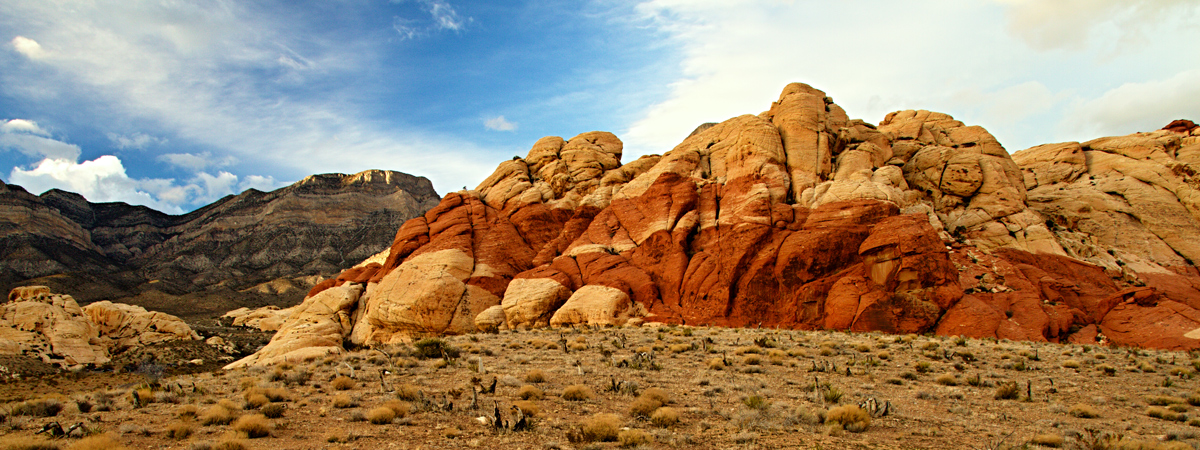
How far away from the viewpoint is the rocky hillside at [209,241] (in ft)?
A: 320

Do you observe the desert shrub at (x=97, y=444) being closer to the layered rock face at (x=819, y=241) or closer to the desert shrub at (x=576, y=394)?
the desert shrub at (x=576, y=394)

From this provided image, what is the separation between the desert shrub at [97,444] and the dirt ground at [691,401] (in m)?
0.71

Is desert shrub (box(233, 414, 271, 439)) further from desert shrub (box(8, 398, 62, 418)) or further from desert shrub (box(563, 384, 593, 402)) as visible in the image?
desert shrub (box(563, 384, 593, 402))

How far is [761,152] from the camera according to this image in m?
38.8

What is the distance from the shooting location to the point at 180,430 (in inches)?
377

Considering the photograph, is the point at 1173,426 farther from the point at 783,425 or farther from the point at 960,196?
the point at 960,196

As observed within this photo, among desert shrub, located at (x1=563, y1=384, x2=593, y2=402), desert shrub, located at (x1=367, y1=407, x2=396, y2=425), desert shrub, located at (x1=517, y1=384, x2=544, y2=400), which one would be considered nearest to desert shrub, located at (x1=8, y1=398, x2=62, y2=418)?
desert shrub, located at (x1=367, y1=407, x2=396, y2=425)

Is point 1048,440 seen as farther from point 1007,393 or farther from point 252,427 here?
point 252,427

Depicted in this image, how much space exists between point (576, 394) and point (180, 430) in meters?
7.73

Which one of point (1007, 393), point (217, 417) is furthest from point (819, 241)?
point (217, 417)

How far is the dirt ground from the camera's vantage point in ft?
32.5

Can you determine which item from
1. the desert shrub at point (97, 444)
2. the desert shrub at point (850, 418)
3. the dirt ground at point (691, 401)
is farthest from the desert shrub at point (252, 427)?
the desert shrub at point (850, 418)

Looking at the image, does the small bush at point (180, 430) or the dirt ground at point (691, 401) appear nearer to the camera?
the small bush at point (180, 430)

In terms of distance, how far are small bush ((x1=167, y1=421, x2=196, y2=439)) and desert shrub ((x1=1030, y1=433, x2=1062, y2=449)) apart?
1553cm
